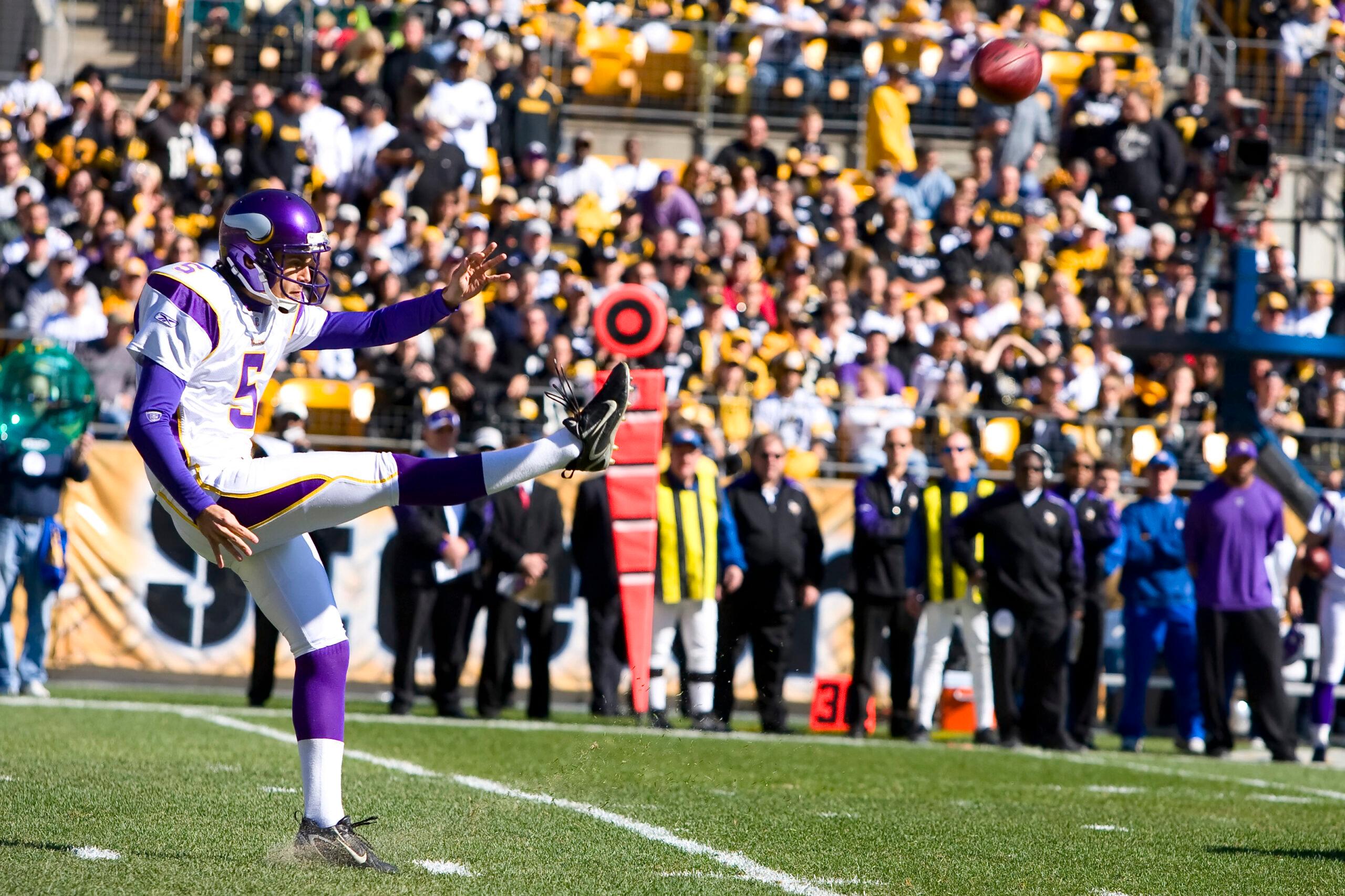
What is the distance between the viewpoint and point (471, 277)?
19.7 feet

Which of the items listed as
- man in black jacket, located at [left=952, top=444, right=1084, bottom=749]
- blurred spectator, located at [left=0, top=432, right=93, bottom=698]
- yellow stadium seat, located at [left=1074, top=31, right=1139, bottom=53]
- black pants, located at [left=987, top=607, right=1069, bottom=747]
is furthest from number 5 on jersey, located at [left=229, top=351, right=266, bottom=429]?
yellow stadium seat, located at [left=1074, top=31, right=1139, bottom=53]

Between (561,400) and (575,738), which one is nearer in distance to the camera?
(561,400)

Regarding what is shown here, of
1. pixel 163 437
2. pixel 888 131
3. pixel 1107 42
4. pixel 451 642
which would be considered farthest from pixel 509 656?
pixel 1107 42

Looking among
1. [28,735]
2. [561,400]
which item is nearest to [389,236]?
[28,735]

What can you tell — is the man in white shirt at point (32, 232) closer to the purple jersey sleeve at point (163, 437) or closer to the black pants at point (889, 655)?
the black pants at point (889, 655)

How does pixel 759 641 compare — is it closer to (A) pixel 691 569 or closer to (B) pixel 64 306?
(A) pixel 691 569

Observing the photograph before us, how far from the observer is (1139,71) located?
1864 centimetres

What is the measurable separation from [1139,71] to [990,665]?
917 cm

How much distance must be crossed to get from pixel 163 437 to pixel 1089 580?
7.89m

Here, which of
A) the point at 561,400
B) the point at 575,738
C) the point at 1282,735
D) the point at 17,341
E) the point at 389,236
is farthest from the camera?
the point at 389,236

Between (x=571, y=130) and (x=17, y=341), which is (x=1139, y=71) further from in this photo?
(x=17, y=341)

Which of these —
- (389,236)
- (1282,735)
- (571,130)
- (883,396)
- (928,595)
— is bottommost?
(1282,735)

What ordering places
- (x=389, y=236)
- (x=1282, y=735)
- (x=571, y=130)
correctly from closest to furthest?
(x=1282, y=735) → (x=389, y=236) → (x=571, y=130)

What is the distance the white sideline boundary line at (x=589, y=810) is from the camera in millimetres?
5332
